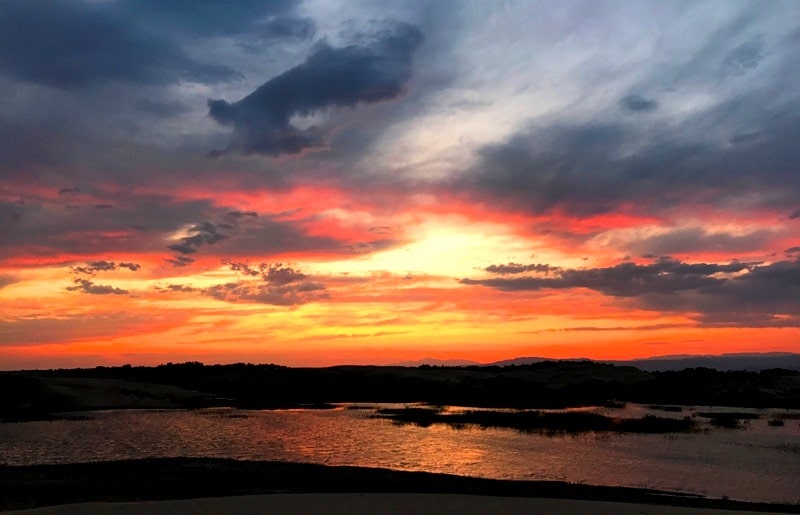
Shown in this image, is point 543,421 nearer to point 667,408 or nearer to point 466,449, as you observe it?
point 466,449

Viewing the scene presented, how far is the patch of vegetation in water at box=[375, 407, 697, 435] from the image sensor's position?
44.6 m

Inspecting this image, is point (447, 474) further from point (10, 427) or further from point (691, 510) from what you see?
point (10, 427)

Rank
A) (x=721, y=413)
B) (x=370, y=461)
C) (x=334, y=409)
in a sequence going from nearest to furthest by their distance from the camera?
(x=370, y=461) → (x=721, y=413) → (x=334, y=409)

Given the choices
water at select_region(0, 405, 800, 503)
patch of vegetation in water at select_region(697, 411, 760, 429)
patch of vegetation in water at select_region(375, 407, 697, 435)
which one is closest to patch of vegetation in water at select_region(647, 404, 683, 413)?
patch of vegetation in water at select_region(697, 411, 760, 429)

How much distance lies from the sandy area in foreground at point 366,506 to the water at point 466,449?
5482mm

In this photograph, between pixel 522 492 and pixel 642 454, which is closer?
pixel 522 492

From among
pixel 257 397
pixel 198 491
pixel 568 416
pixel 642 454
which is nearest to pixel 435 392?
pixel 257 397

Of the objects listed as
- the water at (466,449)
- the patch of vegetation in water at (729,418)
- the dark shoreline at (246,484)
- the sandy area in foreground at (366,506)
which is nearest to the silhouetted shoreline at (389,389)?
the patch of vegetation in water at (729,418)

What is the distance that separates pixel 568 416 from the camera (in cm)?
5359

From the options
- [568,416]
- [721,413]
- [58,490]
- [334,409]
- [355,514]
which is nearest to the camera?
[355,514]

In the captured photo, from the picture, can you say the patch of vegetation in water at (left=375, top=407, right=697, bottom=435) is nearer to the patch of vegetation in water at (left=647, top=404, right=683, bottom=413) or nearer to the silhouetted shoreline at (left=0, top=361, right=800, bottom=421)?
the patch of vegetation in water at (left=647, top=404, right=683, bottom=413)

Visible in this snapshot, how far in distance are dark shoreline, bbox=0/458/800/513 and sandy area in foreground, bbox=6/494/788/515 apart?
60.7 inches

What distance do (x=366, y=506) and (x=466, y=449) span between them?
49.0 feet

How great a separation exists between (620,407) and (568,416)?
12.9m
